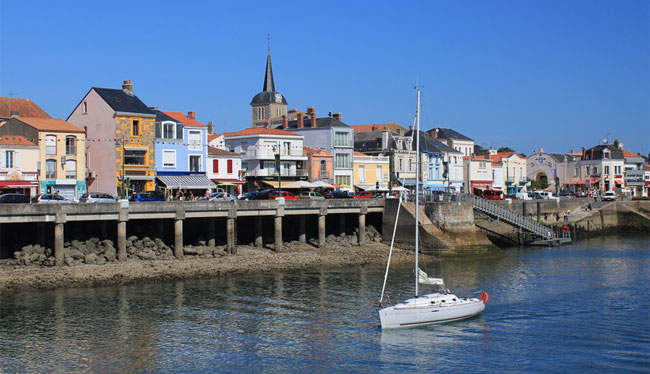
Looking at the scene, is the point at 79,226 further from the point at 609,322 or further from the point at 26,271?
the point at 609,322

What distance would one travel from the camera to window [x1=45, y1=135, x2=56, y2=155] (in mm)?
60375

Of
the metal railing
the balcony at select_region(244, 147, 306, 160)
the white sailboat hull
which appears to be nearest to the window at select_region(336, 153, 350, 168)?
the balcony at select_region(244, 147, 306, 160)

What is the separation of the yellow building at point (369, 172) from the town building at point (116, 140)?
2761 centimetres

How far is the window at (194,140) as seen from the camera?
232 feet

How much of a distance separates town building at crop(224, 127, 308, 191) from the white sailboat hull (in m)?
43.7

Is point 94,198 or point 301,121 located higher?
point 301,121

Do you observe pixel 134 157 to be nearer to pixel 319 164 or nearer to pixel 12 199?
pixel 12 199

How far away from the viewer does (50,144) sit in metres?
60.5

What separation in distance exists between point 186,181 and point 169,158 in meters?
2.71

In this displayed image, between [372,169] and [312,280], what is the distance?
148ft

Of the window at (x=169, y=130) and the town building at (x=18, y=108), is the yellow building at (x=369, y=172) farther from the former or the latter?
the town building at (x=18, y=108)

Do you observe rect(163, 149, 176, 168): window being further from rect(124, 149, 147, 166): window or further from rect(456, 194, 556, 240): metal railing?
rect(456, 194, 556, 240): metal railing

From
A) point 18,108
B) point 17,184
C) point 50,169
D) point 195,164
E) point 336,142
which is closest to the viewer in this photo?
point 17,184

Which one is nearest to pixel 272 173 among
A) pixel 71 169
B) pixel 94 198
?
pixel 71 169
